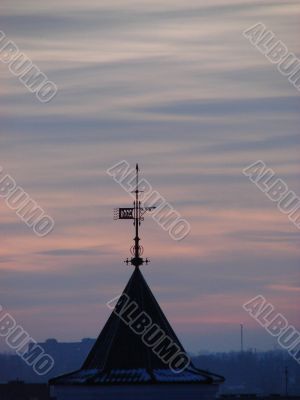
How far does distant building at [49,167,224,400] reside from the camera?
46.9 metres

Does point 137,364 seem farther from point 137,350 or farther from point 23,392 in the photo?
point 23,392

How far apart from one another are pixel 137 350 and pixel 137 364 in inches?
15.2

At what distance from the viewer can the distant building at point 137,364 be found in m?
46.9

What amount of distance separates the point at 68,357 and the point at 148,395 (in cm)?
10221

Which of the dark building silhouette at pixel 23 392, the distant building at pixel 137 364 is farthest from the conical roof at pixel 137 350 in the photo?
the dark building silhouette at pixel 23 392

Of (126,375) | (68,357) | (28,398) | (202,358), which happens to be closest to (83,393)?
(126,375)

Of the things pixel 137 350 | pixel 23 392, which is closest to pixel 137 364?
pixel 137 350

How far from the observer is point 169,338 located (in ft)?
158

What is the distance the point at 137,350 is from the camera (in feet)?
156

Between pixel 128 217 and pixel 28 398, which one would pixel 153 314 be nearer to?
pixel 128 217

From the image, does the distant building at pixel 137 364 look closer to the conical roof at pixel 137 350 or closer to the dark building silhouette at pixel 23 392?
the conical roof at pixel 137 350

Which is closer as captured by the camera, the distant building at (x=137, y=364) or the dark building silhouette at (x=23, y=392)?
the distant building at (x=137, y=364)

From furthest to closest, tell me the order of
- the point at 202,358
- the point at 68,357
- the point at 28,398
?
the point at 202,358, the point at 68,357, the point at 28,398

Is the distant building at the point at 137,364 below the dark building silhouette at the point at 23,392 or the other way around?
below
